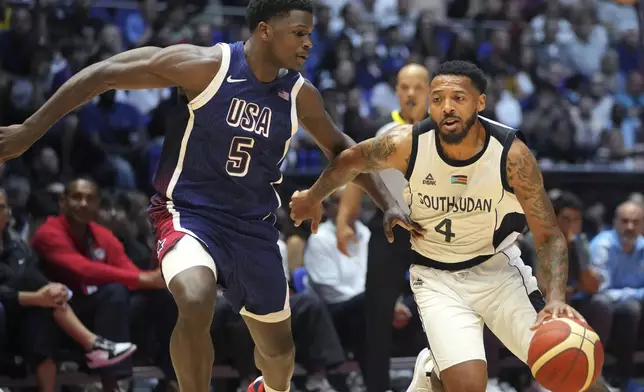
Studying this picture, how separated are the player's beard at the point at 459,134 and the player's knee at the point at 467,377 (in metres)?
1.07

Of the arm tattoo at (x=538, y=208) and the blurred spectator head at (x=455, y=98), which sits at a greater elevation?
the blurred spectator head at (x=455, y=98)

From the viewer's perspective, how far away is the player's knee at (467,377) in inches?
190

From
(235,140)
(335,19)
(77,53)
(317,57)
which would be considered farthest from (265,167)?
(335,19)

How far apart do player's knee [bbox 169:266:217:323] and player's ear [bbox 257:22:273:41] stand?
1223mm

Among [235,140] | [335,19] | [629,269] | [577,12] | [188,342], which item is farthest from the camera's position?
[577,12]

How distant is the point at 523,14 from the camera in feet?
54.7

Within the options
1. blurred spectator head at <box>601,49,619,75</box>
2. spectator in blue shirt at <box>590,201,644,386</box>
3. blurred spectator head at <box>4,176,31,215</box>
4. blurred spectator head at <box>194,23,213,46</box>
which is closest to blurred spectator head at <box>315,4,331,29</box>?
blurred spectator head at <box>194,23,213,46</box>

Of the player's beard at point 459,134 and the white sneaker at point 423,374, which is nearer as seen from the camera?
the player's beard at point 459,134

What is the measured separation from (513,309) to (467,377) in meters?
0.44

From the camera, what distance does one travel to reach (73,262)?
7.14 meters

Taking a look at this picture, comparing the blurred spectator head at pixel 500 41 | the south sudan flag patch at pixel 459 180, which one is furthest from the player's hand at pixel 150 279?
the blurred spectator head at pixel 500 41

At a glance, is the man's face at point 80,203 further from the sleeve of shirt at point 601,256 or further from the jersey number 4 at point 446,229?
the sleeve of shirt at point 601,256

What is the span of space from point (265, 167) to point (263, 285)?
587 mm

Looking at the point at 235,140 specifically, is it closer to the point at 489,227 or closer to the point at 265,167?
the point at 265,167
